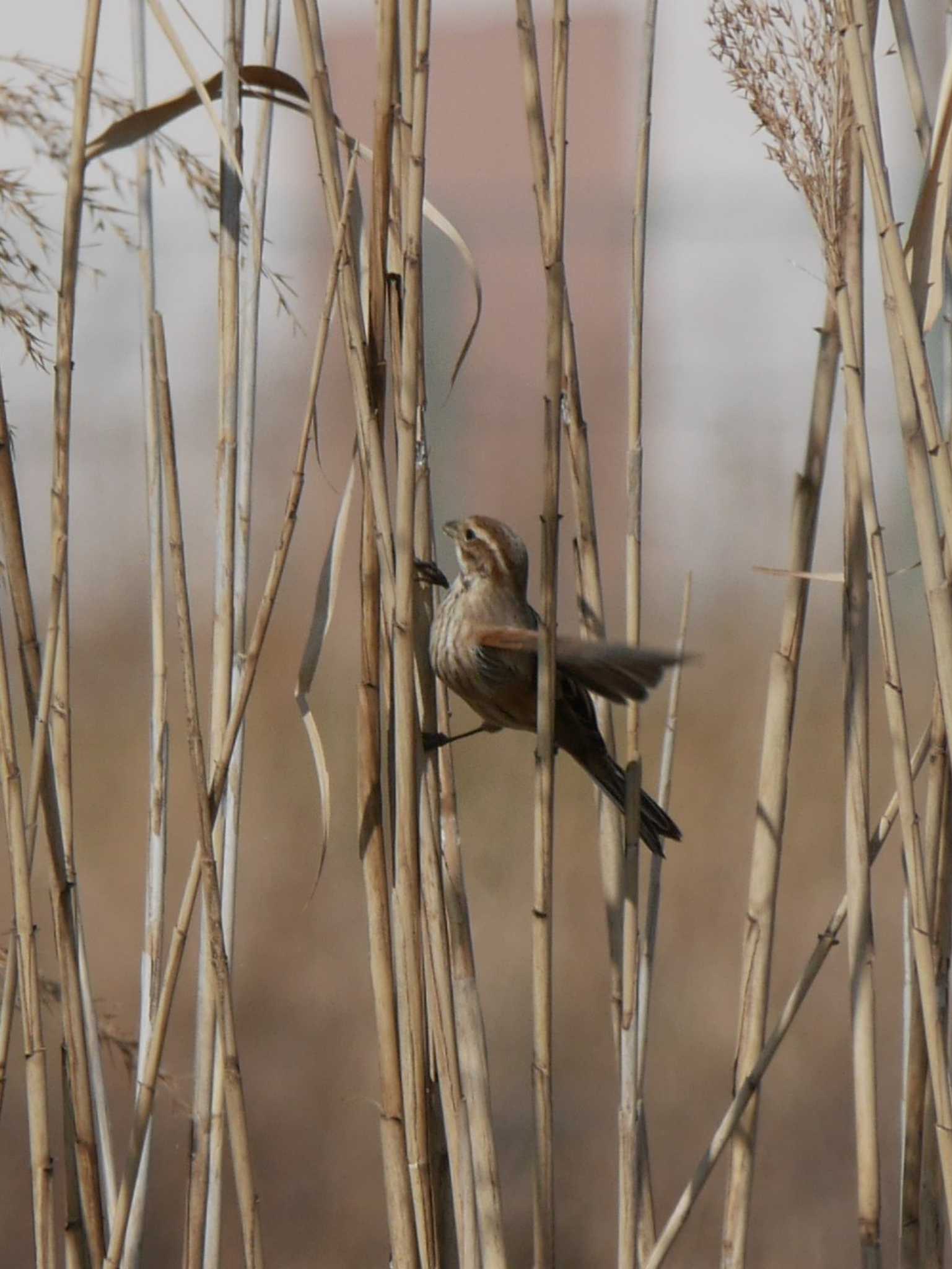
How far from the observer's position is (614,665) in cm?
178

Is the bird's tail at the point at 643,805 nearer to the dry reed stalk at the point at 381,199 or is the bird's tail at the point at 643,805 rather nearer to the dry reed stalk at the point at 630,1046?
the dry reed stalk at the point at 630,1046

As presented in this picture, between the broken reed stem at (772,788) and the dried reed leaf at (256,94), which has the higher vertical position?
the dried reed leaf at (256,94)

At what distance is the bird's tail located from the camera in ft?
6.83

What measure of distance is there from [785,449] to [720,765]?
325 centimetres

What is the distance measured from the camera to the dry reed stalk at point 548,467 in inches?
64.6

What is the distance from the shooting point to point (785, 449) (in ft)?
31.7

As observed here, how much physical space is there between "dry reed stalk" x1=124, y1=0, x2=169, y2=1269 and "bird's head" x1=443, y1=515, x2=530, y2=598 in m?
0.66

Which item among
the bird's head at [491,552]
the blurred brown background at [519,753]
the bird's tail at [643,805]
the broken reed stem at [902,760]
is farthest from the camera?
the blurred brown background at [519,753]

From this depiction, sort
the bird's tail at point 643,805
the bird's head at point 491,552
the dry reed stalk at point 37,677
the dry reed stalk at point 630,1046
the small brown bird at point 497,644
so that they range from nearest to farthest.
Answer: the dry reed stalk at point 37,677 < the dry reed stalk at point 630,1046 < the bird's tail at point 643,805 < the small brown bird at point 497,644 < the bird's head at point 491,552

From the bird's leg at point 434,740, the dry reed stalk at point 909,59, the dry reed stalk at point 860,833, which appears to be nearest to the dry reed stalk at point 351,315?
the bird's leg at point 434,740

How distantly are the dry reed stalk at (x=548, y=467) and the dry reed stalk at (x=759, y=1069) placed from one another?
0.23 metres

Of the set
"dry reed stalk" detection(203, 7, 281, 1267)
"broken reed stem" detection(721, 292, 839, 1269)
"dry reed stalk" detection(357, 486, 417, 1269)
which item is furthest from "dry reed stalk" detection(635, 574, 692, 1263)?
"dry reed stalk" detection(203, 7, 281, 1267)

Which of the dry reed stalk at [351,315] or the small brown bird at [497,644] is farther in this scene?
the small brown bird at [497,644]

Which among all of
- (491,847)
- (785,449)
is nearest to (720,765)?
(491,847)
